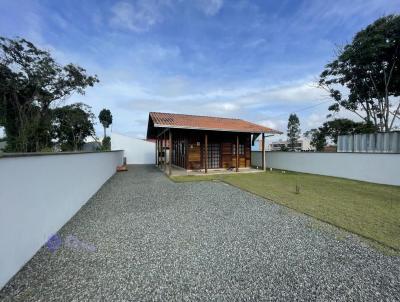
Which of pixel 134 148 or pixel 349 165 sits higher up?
pixel 134 148

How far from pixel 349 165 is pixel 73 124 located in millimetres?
23090

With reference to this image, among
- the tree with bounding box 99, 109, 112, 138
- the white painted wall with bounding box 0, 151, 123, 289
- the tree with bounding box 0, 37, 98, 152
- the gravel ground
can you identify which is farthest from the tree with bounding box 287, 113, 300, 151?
the white painted wall with bounding box 0, 151, 123, 289

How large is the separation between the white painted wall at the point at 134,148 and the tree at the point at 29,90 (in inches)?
219

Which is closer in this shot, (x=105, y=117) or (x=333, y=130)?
(x=333, y=130)

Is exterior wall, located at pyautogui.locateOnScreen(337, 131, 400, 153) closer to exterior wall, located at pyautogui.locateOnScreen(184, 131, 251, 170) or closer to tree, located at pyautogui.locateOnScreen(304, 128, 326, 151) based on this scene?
exterior wall, located at pyautogui.locateOnScreen(184, 131, 251, 170)

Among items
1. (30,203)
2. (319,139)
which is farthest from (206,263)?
(319,139)

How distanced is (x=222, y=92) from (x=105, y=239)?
1800 cm

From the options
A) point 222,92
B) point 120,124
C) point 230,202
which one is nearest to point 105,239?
point 230,202

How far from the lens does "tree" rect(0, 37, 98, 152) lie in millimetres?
14289

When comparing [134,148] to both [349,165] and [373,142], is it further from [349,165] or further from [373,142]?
[373,142]

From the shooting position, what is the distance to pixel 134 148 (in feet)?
67.5

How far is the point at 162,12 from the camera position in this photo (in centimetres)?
857

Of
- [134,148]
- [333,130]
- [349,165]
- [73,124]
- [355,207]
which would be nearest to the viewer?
[355,207]

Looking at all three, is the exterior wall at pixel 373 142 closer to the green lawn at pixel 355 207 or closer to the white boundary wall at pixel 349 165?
the white boundary wall at pixel 349 165
